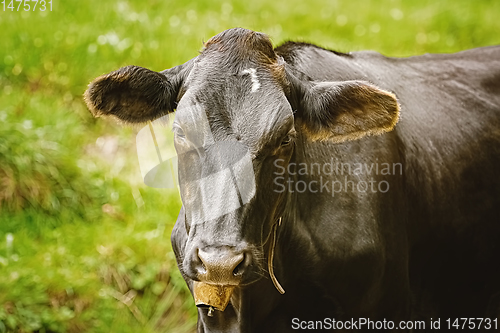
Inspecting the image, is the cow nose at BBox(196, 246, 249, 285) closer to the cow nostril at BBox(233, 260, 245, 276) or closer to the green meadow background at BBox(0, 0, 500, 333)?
the cow nostril at BBox(233, 260, 245, 276)

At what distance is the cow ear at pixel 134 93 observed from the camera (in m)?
2.91

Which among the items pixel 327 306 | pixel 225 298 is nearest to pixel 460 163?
pixel 327 306

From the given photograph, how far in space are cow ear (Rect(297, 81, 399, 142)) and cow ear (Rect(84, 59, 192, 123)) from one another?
26.2 inches

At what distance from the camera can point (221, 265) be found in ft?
7.73

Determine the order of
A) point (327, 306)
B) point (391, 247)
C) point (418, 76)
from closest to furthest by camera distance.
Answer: point (327, 306) < point (391, 247) < point (418, 76)

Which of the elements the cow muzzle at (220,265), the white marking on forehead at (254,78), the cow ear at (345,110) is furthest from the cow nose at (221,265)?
the cow ear at (345,110)

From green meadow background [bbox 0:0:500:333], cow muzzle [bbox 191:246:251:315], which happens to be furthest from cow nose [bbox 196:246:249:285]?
green meadow background [bbox 0:0:500:333]

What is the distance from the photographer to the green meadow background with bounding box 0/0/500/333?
450 cm

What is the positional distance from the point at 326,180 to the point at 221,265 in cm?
109

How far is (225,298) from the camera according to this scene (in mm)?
2963

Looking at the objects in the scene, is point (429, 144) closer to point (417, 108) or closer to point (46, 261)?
point (417, 108)

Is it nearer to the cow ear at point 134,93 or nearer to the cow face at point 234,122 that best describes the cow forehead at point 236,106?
the cow face at point 234,122

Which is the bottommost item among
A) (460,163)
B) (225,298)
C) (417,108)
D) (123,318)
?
(123,318)

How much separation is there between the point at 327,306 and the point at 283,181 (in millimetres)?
801
